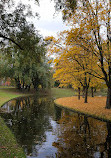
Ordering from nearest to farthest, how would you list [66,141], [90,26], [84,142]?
[84,142], [66,141], [90,26]

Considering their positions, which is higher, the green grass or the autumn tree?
the autumn tree

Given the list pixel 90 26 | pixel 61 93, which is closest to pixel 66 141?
pixel 90 26

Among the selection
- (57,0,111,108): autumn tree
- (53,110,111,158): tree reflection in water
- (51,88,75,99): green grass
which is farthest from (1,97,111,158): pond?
(51,88,75,99): green grass

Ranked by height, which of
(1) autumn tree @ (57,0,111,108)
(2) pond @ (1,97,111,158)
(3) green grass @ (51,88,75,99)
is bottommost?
(3) green grass @ (51,88,75,99)

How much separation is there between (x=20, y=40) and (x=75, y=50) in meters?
5.82

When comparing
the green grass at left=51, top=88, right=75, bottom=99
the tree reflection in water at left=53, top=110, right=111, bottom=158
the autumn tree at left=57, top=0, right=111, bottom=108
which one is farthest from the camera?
the green grass at left=51, top=88, right=75, bottom=99

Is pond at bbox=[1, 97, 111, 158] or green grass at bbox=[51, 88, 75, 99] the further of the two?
green grass at bbox=[51, 88, 75, 99]

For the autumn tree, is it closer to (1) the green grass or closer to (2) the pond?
(2) the pond

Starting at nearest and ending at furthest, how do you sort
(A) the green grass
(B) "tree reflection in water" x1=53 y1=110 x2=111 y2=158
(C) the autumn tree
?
1. (B) "tree reflection in water" x1=53 y1=110 x2=111 y2=158
2. (C) the autumn tree
3. (A) the green grass

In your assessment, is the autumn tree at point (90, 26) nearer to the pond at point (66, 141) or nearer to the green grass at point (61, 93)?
the pond at point (66, 141)

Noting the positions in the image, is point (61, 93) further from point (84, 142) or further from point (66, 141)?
point (84, 142)

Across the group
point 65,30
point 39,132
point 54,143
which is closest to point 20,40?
point 65,30

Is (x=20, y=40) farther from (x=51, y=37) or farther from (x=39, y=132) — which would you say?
(x=39, y=132)

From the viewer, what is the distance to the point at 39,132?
30.3ft
